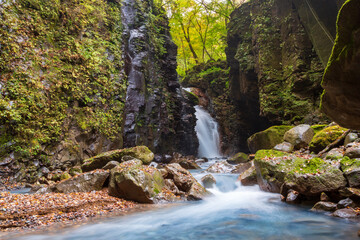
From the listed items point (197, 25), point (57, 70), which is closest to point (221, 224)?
point (57, 70)

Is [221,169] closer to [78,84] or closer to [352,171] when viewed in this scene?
[352,171]

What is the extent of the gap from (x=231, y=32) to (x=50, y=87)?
14.1 meters

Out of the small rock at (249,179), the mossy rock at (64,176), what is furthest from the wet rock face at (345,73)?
the mossy rock at (64,176)

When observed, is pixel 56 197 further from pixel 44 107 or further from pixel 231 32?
pixel 231 32

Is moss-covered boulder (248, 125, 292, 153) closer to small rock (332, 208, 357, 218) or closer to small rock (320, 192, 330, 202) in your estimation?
small rock (320, 192, 330, 202)

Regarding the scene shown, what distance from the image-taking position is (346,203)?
14.4 ft

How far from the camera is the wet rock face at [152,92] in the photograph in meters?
12.9

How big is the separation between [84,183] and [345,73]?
6.66 meters

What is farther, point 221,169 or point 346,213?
point 221,169

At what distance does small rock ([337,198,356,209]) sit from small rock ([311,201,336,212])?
118 mm

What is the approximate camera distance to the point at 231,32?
1722cm

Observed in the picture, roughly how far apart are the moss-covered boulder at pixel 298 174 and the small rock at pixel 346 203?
0.27 m

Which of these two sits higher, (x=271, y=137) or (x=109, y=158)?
(x=271, y=137)

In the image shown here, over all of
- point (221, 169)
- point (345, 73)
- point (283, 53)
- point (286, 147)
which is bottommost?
point (221, 169)
